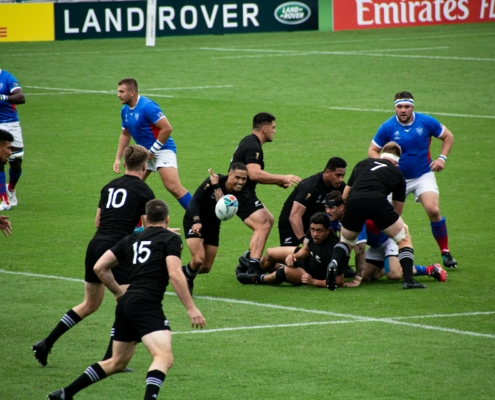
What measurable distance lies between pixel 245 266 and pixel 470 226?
13.9 feet

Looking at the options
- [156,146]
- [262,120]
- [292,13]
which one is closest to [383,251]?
[262,120]

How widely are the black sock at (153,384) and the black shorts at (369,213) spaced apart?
15.4ft

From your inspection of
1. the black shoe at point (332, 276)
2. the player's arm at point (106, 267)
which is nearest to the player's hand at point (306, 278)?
the black shoe at point (332, 276)

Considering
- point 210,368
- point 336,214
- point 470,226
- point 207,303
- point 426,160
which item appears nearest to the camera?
point 210,368

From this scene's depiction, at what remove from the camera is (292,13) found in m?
42.2

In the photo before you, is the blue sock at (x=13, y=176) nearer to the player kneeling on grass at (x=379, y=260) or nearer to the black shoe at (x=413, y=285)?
the player kneeling on grass at (x=379, y=260)

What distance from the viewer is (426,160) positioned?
13250 millimetres

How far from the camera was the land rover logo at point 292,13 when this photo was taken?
4144 cm

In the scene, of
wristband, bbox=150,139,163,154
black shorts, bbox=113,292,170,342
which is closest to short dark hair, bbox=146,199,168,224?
black shorts, bbox=113,292,170,342

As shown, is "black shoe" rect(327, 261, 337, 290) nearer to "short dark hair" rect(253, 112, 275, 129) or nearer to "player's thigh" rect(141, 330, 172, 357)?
"short dark hair" rect(253, 112, 275, 129)

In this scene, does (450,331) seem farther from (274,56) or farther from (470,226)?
(274,56)

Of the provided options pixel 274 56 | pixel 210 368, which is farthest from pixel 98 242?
pixel 274 56

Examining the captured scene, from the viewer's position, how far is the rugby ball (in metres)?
11.5

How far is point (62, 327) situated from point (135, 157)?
168cm
